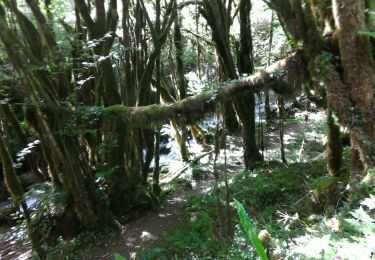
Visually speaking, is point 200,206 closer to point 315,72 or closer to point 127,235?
point 127,235

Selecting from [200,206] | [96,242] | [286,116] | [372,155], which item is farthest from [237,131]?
[372,155]

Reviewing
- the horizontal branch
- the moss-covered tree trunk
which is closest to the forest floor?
the moss-covered tree trunk

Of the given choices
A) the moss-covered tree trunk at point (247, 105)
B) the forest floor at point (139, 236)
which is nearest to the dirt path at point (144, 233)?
the forest floor at point (139, 236)

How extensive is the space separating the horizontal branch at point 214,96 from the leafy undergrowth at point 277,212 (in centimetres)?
173

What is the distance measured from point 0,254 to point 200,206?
4807 mm

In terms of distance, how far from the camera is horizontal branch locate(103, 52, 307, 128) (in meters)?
5.74

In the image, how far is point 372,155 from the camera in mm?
4836

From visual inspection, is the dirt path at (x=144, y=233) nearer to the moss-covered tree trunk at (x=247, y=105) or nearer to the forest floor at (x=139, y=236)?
the forest floor at (x=139, y=236)

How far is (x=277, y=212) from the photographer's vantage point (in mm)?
6070

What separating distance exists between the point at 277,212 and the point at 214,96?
2272 millimetres

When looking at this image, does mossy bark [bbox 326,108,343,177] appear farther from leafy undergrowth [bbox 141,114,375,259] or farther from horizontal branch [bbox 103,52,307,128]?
horizontal branch [bbox 103,52,307,128]

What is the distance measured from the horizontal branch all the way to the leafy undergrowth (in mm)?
1727

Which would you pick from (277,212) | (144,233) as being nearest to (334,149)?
(277,212)

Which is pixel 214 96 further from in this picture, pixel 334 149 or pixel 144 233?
pixel 144 233
